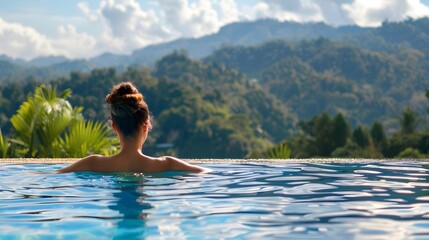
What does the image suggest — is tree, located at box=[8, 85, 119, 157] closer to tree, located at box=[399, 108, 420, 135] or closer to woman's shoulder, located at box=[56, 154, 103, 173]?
woman's shoulder, located at box=[56, 154, 103, 173]

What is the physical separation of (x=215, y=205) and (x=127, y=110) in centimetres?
102

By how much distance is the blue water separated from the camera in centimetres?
281

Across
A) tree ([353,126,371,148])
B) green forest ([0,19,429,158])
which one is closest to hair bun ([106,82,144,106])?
green forest ([0,19,429,158])

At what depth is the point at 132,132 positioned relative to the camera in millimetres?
4262

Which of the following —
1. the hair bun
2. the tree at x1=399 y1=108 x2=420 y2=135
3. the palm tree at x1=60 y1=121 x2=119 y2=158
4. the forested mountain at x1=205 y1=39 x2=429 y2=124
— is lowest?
the palm tree at x1=60 y1=121 x2=119 y2=158

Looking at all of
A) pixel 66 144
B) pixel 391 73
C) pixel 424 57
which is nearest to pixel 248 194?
pixel 66 144

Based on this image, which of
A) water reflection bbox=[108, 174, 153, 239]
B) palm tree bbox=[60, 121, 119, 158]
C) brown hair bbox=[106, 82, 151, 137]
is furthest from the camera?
palm tree bbox=[60, 121, 119, 158]

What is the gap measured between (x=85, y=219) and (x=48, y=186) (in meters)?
1.36

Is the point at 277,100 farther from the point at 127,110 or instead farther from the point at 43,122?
the point at 127,110

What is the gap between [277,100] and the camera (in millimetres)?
99688

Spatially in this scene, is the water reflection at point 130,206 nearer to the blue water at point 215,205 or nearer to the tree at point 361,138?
the blue water at point 215,205

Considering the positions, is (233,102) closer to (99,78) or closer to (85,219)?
(99,78)

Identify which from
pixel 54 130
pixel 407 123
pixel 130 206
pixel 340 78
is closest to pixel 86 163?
pixel 130 206

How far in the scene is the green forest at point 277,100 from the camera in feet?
147
